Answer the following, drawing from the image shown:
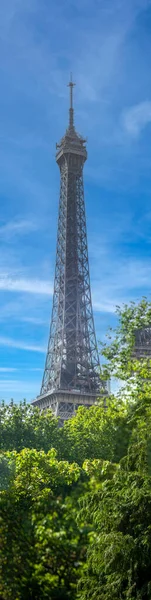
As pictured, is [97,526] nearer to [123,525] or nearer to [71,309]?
[123,525]

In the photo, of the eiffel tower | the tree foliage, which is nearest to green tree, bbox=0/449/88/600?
the tree foliage

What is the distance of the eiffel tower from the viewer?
99500mm

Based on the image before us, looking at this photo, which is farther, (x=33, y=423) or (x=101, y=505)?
(x=33, y=423)

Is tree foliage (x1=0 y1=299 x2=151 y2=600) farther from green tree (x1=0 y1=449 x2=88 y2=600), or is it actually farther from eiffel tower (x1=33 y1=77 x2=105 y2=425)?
eiffel tower (x1=33 y1=77 x2=105 y2=425)

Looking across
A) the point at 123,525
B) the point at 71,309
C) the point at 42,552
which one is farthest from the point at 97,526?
the point at 71,309

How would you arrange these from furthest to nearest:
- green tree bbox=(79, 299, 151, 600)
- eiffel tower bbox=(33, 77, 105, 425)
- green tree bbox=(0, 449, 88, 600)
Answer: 1. eiffel tower bbox=(33, 77, 105, 425)
2. green tree bbox=(79, 299, 151, 600)
3. green tree bbox=(0, 449, 88, 600)

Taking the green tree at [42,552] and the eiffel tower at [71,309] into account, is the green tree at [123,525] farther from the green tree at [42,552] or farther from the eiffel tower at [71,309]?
the eiffel tower at [71,309]

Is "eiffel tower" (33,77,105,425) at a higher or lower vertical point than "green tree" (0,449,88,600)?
higher

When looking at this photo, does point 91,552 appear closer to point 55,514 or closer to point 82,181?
point 55,514

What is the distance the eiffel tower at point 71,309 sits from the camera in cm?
9950

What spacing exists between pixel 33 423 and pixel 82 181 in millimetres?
82596

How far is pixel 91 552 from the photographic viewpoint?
13.4 m

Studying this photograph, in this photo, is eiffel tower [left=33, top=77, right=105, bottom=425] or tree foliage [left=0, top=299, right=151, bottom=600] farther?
eiffel tower [left=33, top=77, right=105, bottom=425]

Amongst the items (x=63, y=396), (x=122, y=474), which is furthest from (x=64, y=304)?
(x=122, y=474)
